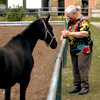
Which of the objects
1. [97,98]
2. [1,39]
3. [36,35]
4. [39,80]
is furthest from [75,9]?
[1,39]

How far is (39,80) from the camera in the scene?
8.93m

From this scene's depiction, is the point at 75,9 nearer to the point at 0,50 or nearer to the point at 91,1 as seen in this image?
the point at 0,50

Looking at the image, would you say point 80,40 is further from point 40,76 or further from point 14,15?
point 14,15

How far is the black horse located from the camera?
5.83m

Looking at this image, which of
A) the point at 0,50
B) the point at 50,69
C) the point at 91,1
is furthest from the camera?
the point at 91,1

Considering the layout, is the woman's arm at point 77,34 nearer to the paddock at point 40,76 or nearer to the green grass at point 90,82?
the green grass at point 90,82

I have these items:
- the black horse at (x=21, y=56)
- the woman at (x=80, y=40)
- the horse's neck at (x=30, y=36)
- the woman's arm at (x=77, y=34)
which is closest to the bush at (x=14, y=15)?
the black horse at (x=21, y=56)

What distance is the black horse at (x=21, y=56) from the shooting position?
583 cm

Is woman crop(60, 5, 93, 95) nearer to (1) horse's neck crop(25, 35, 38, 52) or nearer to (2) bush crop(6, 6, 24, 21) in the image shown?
(1) horse's neck crop(25, 35, 38, 52)

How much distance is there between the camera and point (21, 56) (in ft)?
21.2

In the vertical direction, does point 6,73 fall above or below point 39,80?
above

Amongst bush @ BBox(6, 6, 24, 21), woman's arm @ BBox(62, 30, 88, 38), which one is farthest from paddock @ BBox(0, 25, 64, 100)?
bush @ BBox(6, 6, 24, 21)

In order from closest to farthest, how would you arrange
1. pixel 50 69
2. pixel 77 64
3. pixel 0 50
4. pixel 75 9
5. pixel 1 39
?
pixel 0 50 → pixel 75 9 → pixel 77 64 → pixel 50 69 → pixel 1 39

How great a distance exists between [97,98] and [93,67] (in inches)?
135
